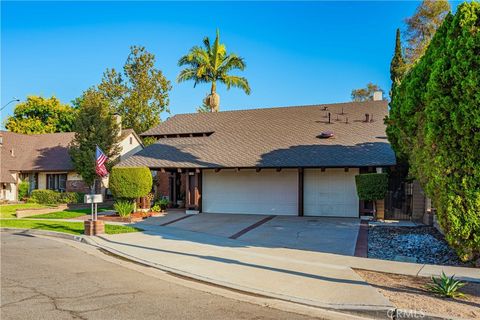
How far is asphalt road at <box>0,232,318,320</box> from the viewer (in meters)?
6.15

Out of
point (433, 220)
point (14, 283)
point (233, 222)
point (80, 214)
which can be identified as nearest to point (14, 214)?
point (80, 214)

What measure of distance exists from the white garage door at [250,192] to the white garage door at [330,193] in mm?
754

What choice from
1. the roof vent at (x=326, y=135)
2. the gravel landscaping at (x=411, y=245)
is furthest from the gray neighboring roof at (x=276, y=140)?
the gravel landscaping at (x=411, y=245)

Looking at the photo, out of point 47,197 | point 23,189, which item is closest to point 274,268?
point 47,197

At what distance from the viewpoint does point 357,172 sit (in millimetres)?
19891

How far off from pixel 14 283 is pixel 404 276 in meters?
7.90

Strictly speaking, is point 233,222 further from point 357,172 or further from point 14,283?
point 14,283

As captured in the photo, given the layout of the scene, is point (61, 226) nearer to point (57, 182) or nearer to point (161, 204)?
point (161, 204)

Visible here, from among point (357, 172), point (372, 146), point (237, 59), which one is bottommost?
point (357, 172)

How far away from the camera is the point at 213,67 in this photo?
109 ft

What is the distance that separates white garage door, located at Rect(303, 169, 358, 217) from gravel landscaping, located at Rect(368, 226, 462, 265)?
13.3 ft

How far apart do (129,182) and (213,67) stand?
51.8 ft

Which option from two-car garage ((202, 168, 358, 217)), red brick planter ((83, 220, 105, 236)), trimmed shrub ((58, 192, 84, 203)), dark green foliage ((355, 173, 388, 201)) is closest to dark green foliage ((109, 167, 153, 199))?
two-car garage ((202, 168, 358, 217))

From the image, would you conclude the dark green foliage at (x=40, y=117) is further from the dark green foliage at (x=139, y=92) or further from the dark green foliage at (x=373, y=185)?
the dark green foliage at (x=373, y=185)
